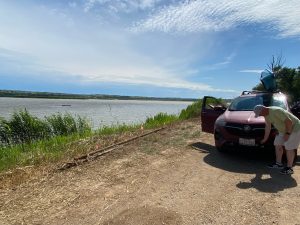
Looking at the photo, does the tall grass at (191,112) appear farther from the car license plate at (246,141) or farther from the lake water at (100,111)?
the car license plate at (246,141)

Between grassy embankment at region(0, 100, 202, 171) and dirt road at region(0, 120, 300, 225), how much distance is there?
1.59 metres

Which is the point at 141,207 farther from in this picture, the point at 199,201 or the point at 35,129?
the point at 35,129

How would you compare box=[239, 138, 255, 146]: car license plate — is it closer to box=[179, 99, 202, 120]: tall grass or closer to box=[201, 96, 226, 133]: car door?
box=[201, 96, 226, 133]: car door

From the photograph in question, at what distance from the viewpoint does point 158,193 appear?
605cm

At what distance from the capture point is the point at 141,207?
541 cm

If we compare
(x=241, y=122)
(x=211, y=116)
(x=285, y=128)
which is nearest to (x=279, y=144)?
(x=285, y=128)

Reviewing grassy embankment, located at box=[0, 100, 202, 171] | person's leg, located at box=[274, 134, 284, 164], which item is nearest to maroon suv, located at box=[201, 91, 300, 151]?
person's leg, located at box=[274, 134, 284, 164]

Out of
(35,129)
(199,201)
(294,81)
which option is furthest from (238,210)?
(294,81)

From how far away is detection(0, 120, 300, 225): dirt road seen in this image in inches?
200

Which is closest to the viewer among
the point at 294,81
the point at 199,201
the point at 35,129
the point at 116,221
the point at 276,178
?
the point at 116,221

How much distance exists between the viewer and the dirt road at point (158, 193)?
5082mm

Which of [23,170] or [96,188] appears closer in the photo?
[96,188]

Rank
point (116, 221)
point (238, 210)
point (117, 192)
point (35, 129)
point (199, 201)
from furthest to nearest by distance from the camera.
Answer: point (35, 129) < point (117, 192) < point (199, 201) < point (238, 210) < point (116, 221)

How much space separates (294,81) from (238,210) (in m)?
36.2
